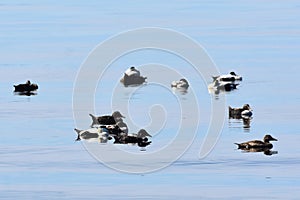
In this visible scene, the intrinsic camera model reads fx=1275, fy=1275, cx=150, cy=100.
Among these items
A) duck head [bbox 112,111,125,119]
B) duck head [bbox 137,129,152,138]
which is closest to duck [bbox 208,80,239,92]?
duck head [bbox 112,111,125,119]

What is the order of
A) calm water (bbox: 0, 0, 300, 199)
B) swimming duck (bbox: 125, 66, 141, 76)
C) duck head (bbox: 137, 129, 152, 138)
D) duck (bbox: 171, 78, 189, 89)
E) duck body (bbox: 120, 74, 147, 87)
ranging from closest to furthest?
calm water (bbox: 0, 0, 300, 199)
duck head (bbox: 137, 129, 152, 138)
duck (bbox: 171, 78, 189, 89)
duck body (bbox: 120, 74, 147, 87)
swimming duck (bbox: 125, 66, 141, 76)

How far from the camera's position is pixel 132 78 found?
26.5 metres

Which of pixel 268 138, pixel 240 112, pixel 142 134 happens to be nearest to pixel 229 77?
pixel 240 112

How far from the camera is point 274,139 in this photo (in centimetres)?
1970

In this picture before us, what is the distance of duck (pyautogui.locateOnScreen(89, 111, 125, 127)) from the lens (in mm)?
21730

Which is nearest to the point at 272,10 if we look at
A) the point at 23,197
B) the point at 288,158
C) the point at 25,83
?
the point at 25,83

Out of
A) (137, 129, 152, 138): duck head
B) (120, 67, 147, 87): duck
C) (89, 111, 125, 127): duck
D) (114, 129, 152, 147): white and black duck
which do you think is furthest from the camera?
(120, 67, 147, 87): duck

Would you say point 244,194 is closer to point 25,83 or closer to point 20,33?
point 25,83

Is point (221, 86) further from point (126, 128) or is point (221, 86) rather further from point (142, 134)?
point (142, 134)

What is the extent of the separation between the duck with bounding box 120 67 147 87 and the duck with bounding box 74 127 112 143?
5.20 meters

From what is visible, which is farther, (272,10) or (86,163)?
(272,10)

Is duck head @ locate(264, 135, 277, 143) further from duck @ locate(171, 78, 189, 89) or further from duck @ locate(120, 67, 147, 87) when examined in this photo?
duck @ locate(120, 67, 147, 87)

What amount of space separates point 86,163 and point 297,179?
321 cm

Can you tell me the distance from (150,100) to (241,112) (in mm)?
2519
